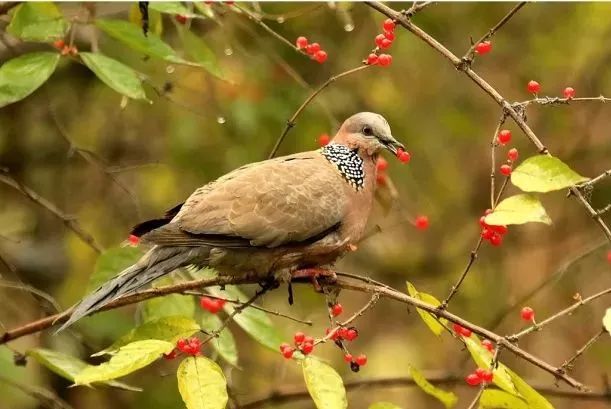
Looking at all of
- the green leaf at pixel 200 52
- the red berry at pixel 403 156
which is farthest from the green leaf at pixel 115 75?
the red berry at pixel 403 156

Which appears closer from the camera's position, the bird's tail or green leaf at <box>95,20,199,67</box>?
the bird's tail

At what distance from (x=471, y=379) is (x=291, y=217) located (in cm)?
65

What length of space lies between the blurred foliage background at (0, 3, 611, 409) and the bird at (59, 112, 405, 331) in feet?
4.04

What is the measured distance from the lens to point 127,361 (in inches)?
71.9

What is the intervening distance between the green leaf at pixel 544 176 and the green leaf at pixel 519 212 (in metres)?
0.05

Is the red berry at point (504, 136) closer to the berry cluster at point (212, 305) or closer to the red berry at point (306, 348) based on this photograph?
Answer: the red berry at point (306, 348)

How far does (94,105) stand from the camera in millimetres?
4414

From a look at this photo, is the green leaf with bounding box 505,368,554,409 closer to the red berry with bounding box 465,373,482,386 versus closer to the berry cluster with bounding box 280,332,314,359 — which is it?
the red berry with bounding box 465,373,482,386

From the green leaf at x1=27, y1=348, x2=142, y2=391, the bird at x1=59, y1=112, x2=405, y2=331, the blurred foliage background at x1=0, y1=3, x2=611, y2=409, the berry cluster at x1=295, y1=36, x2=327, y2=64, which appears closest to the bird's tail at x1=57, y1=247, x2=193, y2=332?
the bird at x1=59, y1=112, x2=405, y2=331

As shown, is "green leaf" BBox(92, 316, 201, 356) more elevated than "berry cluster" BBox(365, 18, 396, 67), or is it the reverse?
"berry cluster" BBox(365, 18, 396, 67)

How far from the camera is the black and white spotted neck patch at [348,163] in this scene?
8.97 feet

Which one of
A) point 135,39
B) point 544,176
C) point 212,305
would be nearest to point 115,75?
point 135,39

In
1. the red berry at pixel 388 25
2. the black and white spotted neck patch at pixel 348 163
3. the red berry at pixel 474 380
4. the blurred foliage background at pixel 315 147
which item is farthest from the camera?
the blurred foliage background at pixel 315 147

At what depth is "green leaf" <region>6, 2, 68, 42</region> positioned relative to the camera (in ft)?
7.80
